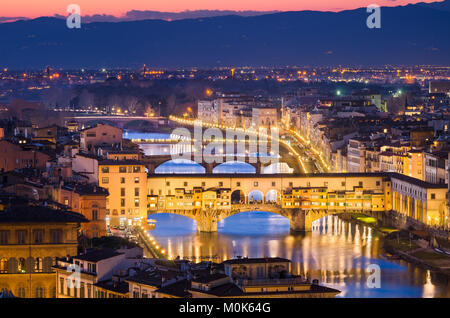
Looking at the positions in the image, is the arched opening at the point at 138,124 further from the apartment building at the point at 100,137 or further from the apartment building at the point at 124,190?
the apartment building at the point at 124,190

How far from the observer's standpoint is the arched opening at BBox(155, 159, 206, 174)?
2884cm

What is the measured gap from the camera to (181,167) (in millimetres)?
30672

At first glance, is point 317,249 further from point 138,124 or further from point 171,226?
point 138,124

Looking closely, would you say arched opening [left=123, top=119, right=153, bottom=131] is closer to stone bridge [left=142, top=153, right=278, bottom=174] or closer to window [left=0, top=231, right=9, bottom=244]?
stone bridge [left=142, top=153, right=278, bottom=174]

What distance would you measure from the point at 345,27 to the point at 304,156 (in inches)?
3029

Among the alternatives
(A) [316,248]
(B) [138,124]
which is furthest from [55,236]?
(B) [138,124]

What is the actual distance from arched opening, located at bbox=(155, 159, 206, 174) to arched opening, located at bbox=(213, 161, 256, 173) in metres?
0.47

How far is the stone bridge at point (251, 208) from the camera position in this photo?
59.4 ft

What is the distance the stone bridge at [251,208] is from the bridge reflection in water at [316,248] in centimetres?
17

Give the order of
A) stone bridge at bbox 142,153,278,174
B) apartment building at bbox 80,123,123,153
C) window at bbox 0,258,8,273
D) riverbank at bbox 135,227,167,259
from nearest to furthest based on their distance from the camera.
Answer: window at bbox 0,258,8,273 < riverbank at bbox 135,227,167,259 < apartment building at bbox 80,123,123,153 < stone bridge at bbox 142,153,278,174

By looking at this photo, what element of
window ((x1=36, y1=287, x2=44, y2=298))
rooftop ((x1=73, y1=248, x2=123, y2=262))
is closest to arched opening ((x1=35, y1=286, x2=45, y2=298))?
window ((x1=36, y1=287, x2=44, y2=298))

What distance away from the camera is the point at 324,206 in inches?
736

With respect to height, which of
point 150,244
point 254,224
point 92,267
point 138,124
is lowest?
point 254,224

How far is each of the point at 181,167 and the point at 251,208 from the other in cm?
1220
